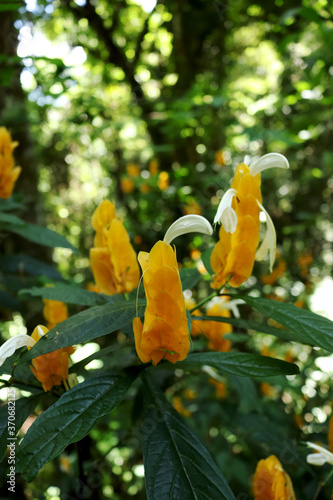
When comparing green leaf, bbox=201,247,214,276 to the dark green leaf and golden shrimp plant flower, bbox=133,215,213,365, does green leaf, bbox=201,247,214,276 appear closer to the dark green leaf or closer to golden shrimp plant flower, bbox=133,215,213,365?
golden shrimp plant flower, bbox=133,215,213,365

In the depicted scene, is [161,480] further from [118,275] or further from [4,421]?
[118,275]

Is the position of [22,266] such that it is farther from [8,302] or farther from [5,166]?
[5,166]

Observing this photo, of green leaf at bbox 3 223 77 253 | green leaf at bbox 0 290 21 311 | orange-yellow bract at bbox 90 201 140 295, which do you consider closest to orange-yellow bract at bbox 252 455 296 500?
orange-yellow bract at bbox 90 201 140 295

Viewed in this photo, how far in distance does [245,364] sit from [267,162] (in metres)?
0.34

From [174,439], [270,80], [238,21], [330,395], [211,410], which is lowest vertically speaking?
[330,395]

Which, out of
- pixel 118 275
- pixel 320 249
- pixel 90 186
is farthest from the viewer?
pixel 90 186

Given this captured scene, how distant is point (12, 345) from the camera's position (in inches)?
23.0

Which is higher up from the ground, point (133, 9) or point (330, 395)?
point (133, 9)

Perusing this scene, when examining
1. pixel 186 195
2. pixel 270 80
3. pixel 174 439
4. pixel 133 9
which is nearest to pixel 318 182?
pixel 186 195

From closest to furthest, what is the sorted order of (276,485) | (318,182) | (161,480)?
(161,480), (276,485), (318,182)

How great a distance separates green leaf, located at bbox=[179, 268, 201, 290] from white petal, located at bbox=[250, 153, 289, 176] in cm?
22

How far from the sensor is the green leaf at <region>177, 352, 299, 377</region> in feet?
1.90

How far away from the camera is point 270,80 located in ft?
16.4

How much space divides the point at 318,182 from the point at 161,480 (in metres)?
2.90
